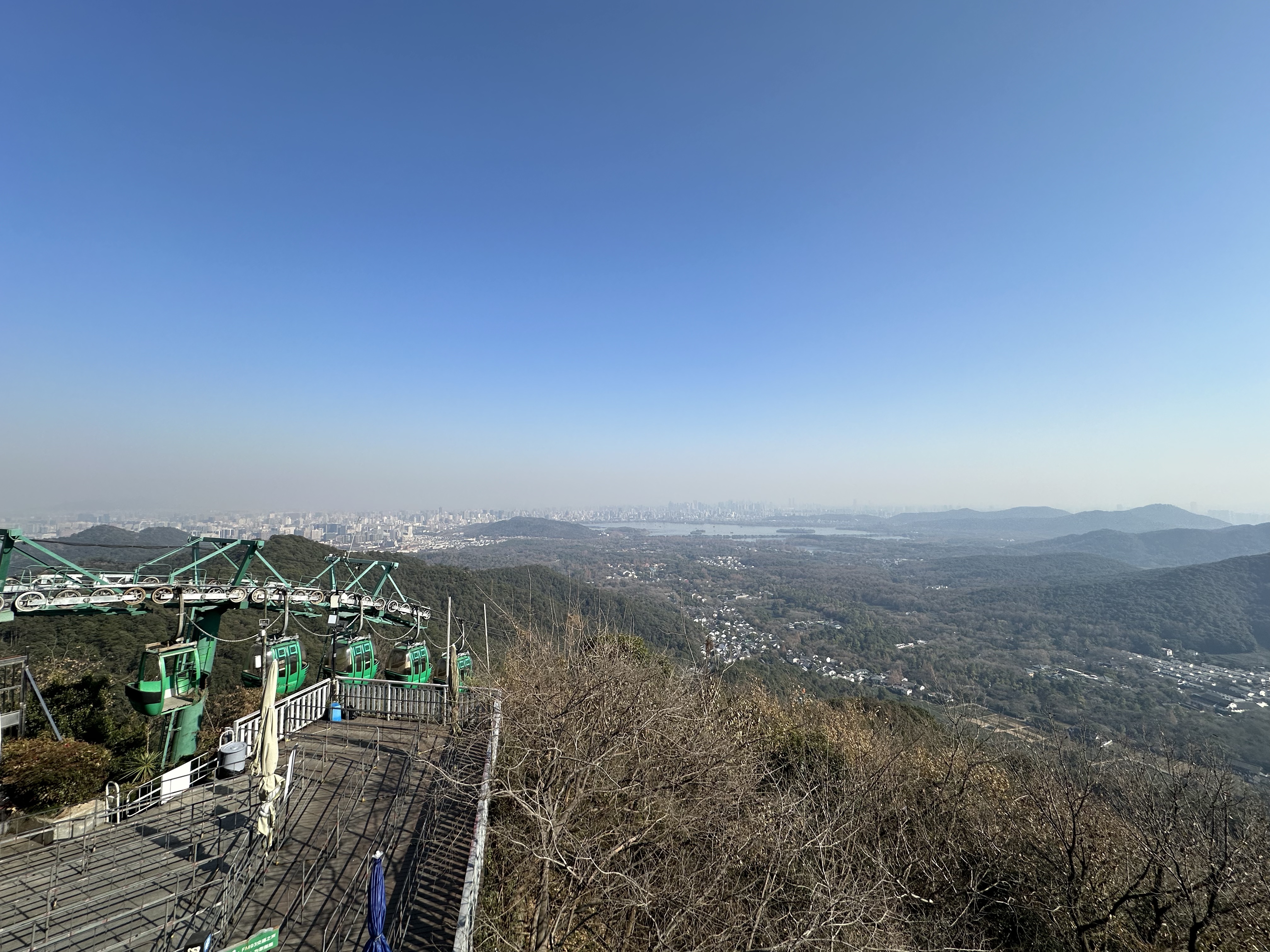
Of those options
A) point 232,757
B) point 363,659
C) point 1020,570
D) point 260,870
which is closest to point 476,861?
point 260,870

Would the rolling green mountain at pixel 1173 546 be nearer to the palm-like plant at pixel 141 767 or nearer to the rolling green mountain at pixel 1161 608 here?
the rolling green mountain at pixel 1161 608

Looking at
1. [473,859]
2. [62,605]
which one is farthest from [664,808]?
[62,605]

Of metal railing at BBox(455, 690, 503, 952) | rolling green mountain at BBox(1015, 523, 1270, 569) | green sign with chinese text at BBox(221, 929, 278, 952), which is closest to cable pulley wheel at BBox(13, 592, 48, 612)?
metal railing at BBox(455, 690, 503, 952)

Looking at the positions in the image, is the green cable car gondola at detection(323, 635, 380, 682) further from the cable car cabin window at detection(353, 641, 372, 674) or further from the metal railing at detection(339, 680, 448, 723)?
the metal railing at detection(339, 680, 448, 723)

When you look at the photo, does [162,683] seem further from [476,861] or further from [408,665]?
[476,861]

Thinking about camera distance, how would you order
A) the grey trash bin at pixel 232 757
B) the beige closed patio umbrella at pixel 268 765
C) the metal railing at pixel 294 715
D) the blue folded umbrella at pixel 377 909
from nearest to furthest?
the blue folded umbrella at pixel 377 909
the beige closed patio umbrella at pixel 268 765
the grey trash bin at pixel 232 757
the metal railing at pixel 294 715

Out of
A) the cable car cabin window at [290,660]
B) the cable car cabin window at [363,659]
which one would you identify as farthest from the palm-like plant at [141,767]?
the cable car cabin window at [363,659]
